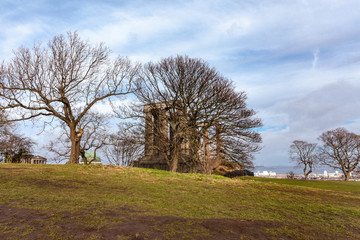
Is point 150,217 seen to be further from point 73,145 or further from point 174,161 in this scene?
point 174,161

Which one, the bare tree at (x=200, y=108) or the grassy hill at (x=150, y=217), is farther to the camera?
the bare tree at (x=200, y=108)

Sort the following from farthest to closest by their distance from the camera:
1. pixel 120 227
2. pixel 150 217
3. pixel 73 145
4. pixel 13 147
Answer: pixel 13 147
pixel 73 145
pixel 150 217
pixel 120 227

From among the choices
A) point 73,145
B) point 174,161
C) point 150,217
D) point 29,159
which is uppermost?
point 73,145

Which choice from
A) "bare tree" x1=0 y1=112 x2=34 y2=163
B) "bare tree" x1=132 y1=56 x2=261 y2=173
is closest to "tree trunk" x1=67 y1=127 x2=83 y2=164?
"bare tree" x1=132 y1=56 x2=261 y2=173

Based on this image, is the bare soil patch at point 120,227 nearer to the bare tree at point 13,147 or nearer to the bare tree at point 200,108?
the bare tree at point 200,108

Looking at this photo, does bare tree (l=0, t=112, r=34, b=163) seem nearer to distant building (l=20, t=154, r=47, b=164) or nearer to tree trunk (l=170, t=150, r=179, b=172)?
distant building (l=20, t=154, r=47, b=164)

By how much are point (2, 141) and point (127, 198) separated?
3362 cm

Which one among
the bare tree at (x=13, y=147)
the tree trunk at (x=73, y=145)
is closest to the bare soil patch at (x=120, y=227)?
the tree trunk at (x=73, y=145)

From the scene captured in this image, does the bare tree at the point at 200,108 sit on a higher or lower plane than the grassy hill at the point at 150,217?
higher

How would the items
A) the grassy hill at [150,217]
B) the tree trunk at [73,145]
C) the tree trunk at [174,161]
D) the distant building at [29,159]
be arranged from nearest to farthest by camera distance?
1. the grassy hill at [150,217]
2. the tree trunk at [73,145]
3. the tree trunk at [174,161]
4. the distant building at [29,159]

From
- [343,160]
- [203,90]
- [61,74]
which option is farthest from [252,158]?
[343,160]

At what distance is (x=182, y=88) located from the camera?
26594 millimetres

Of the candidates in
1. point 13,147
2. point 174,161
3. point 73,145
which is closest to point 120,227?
point 73,145

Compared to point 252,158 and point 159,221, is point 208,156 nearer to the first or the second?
point 252,158
